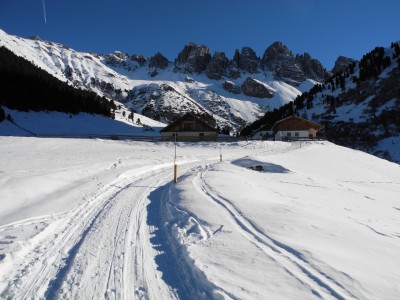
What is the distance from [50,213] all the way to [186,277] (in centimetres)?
522

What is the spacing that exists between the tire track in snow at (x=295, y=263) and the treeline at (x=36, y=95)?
76.0 m

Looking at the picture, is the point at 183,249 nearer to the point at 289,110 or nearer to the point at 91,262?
the point at 91,262

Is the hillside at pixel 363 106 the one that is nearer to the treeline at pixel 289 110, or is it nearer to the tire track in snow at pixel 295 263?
the treeline at pixel 289 110

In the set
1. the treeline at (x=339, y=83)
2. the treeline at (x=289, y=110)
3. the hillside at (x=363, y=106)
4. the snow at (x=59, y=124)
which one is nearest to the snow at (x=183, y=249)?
the snow at (x=59, y=124)

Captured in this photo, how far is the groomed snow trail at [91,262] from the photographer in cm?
417

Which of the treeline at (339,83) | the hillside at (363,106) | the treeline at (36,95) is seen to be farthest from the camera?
the treeline at (339,83)

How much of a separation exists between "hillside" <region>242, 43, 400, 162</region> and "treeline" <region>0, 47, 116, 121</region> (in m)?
62.0

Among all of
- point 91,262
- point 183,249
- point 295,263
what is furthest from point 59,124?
point 295,263

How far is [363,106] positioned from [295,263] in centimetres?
12287

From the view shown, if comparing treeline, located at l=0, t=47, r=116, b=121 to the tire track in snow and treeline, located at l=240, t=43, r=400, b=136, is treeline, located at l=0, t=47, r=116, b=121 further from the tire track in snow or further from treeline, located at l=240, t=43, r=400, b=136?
the tire track in snow

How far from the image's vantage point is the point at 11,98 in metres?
70.1

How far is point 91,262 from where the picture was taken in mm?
5039

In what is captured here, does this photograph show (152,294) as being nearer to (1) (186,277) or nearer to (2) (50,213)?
(1) (186,277)

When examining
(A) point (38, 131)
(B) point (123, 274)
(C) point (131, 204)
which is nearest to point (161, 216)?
(C) point (131, 204)
